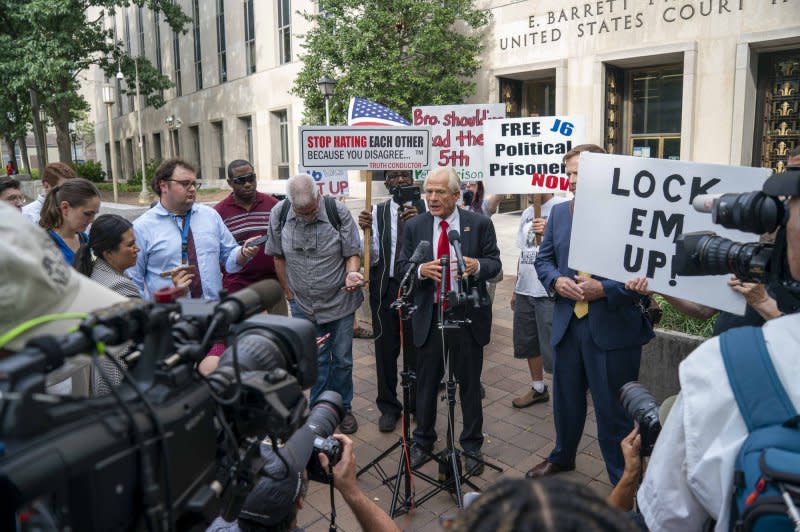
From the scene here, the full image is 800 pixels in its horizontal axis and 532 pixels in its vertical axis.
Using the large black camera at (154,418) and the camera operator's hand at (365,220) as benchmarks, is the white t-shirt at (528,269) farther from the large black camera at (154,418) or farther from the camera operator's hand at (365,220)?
the large black camera at (154,418)

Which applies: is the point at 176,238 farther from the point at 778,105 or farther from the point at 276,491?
the point at 778,105

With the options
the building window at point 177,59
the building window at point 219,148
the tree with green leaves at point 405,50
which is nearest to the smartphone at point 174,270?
the tree with green leaves at point 405,50

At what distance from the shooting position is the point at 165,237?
396 cm

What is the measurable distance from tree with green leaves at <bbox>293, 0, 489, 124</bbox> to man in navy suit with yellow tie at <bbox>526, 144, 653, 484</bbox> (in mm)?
12262

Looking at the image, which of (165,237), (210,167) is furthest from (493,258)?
(210,167)

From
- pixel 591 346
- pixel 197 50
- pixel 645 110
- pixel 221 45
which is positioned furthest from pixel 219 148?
pixel 591 346

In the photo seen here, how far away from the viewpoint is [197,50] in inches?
1203

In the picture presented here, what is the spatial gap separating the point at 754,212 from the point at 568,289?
202 centimetres

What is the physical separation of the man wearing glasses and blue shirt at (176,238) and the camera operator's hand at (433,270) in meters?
1.29

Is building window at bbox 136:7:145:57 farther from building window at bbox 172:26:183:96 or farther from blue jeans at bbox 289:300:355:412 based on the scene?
blue jeans at bbox 289:300:355:412

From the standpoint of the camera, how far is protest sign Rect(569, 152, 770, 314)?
3.00m

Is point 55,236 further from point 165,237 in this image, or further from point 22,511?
point 22,511

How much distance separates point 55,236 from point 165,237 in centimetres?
62

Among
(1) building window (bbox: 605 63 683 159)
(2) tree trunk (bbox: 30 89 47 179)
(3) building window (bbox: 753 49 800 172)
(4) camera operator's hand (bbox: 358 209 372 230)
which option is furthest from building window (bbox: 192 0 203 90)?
(4) camera operator's hand (bbox: 358 209 372 230)
